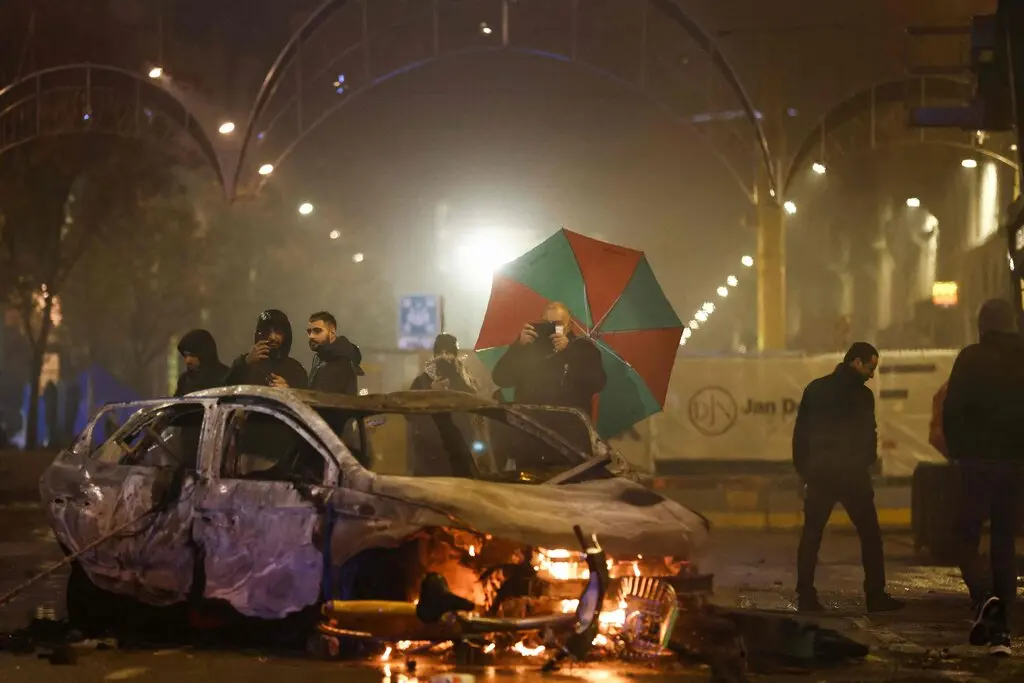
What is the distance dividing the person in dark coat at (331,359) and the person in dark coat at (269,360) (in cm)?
14

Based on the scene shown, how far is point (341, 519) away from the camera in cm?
696

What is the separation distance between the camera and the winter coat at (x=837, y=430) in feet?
32.0

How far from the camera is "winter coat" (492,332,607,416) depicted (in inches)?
403

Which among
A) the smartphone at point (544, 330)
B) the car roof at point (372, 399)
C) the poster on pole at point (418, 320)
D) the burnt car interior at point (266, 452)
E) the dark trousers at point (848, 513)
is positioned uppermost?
the poster on pole at point (418, 320)

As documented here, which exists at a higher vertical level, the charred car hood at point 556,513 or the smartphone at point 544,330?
the smartphone at point 544,330

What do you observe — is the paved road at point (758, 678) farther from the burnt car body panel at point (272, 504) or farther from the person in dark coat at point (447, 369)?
the person in dark coat at point (447, 369)

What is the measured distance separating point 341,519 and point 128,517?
1.62m

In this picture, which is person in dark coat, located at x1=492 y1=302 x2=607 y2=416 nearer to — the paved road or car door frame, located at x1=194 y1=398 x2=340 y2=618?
the paved road

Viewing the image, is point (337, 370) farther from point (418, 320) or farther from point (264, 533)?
point (418, 320)

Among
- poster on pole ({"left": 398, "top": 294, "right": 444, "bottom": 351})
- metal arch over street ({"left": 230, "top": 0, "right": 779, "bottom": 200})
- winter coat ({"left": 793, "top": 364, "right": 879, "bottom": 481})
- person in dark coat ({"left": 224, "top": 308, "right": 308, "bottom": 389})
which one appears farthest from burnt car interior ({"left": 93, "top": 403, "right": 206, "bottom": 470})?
poster on pole ({"left": 398, "top": 294, "right": 444, "bottom": 351})

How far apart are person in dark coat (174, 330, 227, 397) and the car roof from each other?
7.90 feet

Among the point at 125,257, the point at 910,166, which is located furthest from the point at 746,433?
the point at 910,166

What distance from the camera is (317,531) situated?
277 inches

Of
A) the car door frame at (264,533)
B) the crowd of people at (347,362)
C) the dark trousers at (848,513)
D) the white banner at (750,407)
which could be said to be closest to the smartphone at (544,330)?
the crowd of people at (347,362)
